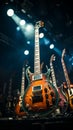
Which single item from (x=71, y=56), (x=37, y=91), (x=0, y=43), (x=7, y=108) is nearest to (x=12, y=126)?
(x=37, y=91)

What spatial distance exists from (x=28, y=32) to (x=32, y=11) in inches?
25.8

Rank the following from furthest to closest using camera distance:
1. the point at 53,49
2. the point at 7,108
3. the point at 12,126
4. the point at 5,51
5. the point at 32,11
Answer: the point at 53,49 → the point at 5,51 → the point at 32,11 → the point at 7,108 → the point at 12,126

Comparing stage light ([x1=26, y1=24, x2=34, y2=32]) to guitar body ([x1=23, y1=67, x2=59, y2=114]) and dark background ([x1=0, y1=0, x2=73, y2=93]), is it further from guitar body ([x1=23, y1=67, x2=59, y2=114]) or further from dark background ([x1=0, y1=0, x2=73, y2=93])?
guitar body ([x1=23, y1=67, x2=59, y2=114])

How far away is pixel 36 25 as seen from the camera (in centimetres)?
400

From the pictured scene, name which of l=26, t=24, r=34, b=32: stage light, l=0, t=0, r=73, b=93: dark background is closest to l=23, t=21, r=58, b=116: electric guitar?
l=0, t=0, r=73, b=93: dark background

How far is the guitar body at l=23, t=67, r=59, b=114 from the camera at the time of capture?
2.45 meters

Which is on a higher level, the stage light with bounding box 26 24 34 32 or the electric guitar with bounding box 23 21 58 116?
the stage light with bounding box 26 24 34 32

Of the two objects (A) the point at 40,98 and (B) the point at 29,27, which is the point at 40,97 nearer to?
(A) the point at 40,98

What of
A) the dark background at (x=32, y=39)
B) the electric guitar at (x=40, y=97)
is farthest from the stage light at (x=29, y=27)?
the electric guitar at (x=40, y=97)

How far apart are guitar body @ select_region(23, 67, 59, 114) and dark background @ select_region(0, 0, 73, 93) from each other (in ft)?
7.27

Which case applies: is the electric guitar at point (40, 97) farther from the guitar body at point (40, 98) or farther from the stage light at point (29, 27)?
the stage light at point (29, 27)

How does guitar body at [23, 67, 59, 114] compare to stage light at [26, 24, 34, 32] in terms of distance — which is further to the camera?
stage light at [26, 24, 34, 32]

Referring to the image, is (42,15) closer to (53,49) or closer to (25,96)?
(53,49)

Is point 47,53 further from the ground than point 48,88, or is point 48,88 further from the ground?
point 47,53
